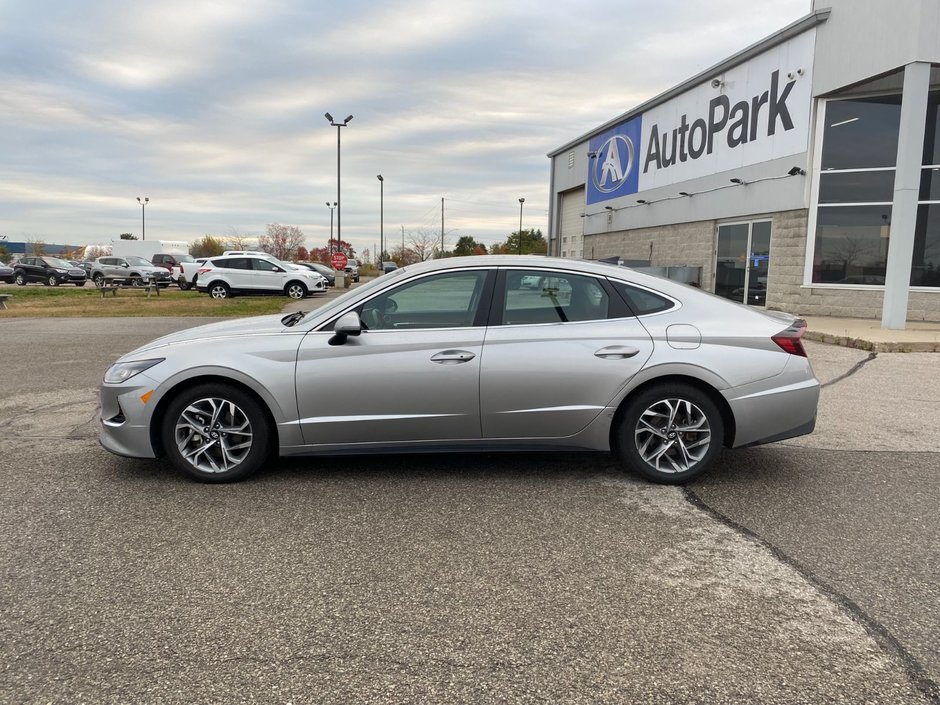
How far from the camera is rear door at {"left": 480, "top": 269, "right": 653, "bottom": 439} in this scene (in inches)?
182

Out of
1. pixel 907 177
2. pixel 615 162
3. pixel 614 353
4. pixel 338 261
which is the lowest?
pixel 614 353

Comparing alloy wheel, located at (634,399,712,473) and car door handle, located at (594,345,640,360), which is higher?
car door handle, located at (594,345,640,360)

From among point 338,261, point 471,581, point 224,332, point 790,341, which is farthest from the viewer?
point 338,261

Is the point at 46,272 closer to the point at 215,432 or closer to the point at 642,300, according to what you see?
the point at 215,432

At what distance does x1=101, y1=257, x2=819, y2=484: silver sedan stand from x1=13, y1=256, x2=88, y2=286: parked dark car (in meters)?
41.2

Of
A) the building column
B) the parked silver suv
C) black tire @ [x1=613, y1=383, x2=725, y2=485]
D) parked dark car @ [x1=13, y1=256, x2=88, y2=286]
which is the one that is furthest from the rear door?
parked dark car @ [x1=13, y1=256, x2=88, y2=286]

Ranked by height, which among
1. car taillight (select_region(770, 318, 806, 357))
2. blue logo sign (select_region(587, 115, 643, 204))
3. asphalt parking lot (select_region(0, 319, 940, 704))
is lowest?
asphalt parking lot (select_region(0, 319, 940, 704))

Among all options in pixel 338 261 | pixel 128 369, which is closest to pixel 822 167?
pixel 128 369

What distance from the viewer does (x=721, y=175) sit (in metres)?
20.2

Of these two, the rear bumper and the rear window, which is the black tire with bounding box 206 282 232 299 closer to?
the rear window

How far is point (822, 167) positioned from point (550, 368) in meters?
14.8

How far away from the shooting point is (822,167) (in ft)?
54.2

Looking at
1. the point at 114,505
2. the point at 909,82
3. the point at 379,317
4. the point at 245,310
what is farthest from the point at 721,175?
the point at 114,505

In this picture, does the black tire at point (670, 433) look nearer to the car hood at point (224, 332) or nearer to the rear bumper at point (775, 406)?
the rear bumper at point (775, 406)
